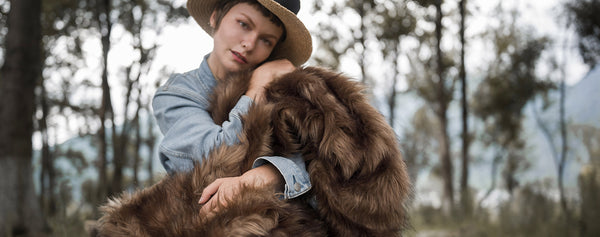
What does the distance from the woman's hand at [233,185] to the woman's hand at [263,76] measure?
0.89ft

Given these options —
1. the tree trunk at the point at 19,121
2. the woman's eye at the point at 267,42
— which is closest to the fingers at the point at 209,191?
the woman's eye at the point at 267,42

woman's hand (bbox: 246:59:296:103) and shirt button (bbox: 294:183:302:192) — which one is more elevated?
woman's hand (bbox: 246:59:296:103)

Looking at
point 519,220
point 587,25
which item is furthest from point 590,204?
point 587,25

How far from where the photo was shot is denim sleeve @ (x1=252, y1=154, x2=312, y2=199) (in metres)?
1.50

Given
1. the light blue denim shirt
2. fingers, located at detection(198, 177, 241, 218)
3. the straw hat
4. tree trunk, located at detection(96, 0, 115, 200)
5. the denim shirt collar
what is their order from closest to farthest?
fingers, located at detection(198, 177, 241, 218) → the light blue denim shirt → the straw hat → the denim shirt collar → tree trunk, located at detection(96, 0, 115, 200)

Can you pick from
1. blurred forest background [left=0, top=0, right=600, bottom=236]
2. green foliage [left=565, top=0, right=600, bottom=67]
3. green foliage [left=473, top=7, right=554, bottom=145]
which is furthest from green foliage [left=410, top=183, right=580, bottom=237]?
green foliage [left=473, top=7, right=554, bottom=145]

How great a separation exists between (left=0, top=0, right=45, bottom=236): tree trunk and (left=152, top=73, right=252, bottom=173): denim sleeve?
513cm

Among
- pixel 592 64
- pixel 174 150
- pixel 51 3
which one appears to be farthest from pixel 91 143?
pixel 174 150

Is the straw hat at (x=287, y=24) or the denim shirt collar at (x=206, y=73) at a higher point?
the straw hat at (x=287, y=24)

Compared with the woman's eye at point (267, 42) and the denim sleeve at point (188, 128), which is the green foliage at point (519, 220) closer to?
the woman's eye at point (267, 42)

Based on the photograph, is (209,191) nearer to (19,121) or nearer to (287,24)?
(287,24)

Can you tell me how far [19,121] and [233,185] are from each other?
5.65 m

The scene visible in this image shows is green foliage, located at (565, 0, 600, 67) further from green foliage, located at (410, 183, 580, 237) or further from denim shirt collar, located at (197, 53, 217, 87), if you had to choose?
denim shirt collar, located at (197, 53, 217, 87)

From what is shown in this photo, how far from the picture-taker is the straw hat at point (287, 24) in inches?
72.9
